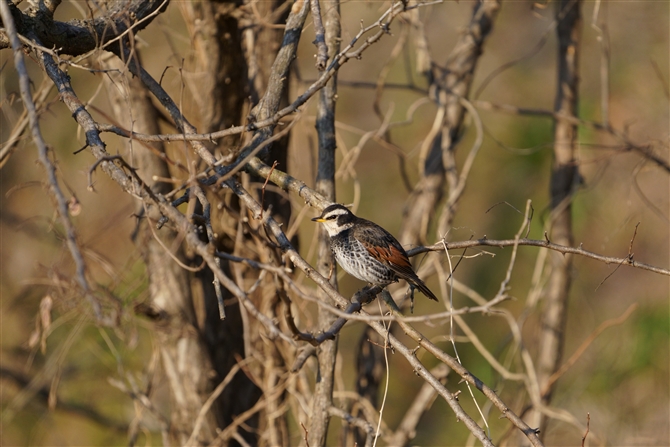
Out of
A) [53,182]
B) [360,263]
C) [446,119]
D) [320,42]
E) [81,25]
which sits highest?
[446,119]

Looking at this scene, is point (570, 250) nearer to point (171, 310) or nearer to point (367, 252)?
point (367, 252)

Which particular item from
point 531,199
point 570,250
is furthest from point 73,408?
point 531,199

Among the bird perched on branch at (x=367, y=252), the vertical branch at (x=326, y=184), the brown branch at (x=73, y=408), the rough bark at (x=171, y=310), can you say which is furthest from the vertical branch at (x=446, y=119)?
the brown branch at (x=73, y=408)

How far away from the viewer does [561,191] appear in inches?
216

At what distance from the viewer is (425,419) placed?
8.24m

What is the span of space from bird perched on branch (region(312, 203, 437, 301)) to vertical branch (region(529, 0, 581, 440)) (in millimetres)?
2152

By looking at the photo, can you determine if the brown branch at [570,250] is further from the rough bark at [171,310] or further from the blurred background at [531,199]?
the blurred background at [531,199]

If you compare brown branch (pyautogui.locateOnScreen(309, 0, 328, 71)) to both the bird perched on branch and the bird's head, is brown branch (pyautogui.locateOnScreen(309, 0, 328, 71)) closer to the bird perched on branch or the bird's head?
the bird's head

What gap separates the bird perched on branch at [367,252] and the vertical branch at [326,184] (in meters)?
0.17

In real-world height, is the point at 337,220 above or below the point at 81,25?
below

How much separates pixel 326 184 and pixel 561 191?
2.75 m

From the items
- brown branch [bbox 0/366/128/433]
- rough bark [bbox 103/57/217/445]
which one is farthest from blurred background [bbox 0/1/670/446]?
rough bark [bbox 103/57/217/445]

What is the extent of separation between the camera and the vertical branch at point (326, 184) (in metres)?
3.57

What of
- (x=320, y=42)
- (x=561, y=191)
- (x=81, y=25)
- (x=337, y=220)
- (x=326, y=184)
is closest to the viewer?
(x=320, y=42)
